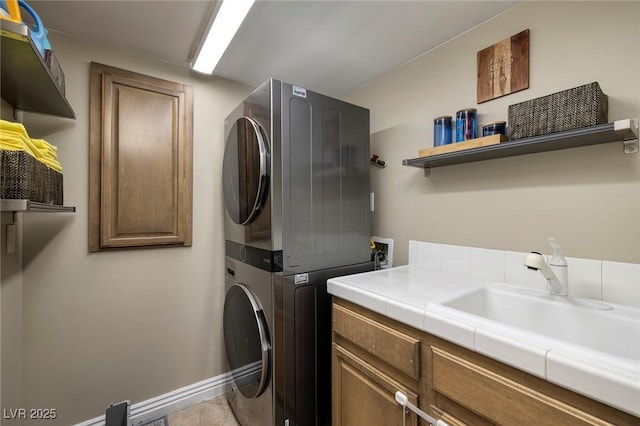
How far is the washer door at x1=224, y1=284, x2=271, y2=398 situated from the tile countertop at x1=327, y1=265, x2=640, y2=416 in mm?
414

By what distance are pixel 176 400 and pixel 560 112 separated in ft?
8.75

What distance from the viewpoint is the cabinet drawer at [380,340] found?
0.94 m

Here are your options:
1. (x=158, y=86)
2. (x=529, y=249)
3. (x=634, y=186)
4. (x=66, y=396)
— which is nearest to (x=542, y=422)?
(x=529, y=249)

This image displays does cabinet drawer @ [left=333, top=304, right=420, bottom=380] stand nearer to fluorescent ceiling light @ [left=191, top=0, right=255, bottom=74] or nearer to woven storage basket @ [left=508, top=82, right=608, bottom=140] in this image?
woven storage basket @ [left=508, top=82, right=608, bottom=140]

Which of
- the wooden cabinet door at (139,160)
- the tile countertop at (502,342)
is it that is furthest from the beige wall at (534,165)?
the wooden cabinet door at (139,160)

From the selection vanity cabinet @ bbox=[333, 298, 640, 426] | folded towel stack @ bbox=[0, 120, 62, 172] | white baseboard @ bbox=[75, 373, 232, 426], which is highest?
folded towel stack @ bbox=[0, 120, 62, 172]

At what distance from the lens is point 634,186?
1.02 meters

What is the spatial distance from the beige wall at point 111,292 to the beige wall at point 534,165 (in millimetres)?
1380

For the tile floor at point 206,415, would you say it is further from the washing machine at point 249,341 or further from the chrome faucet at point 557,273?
the chrome faucet at point 557,273

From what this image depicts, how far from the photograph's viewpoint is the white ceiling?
135 cm

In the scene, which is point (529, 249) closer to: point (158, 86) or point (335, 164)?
point (335, 164)

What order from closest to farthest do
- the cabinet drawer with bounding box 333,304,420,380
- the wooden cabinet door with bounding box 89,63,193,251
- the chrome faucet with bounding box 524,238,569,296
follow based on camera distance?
the cabinet drawer with bounding box 333,304,420,380, the chrome faucet with bounding box 524,238,569,296, the wooden cabinet door with bounding box 89,63,193,251

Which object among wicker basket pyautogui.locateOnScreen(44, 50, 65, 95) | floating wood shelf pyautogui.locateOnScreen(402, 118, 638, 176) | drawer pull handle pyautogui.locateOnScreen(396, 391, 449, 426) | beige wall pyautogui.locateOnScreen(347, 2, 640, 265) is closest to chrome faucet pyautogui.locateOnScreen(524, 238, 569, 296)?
beige wall pyautogui.locateOnScreen(347, 2, 640, 265)

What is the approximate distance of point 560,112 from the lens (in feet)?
3.53
